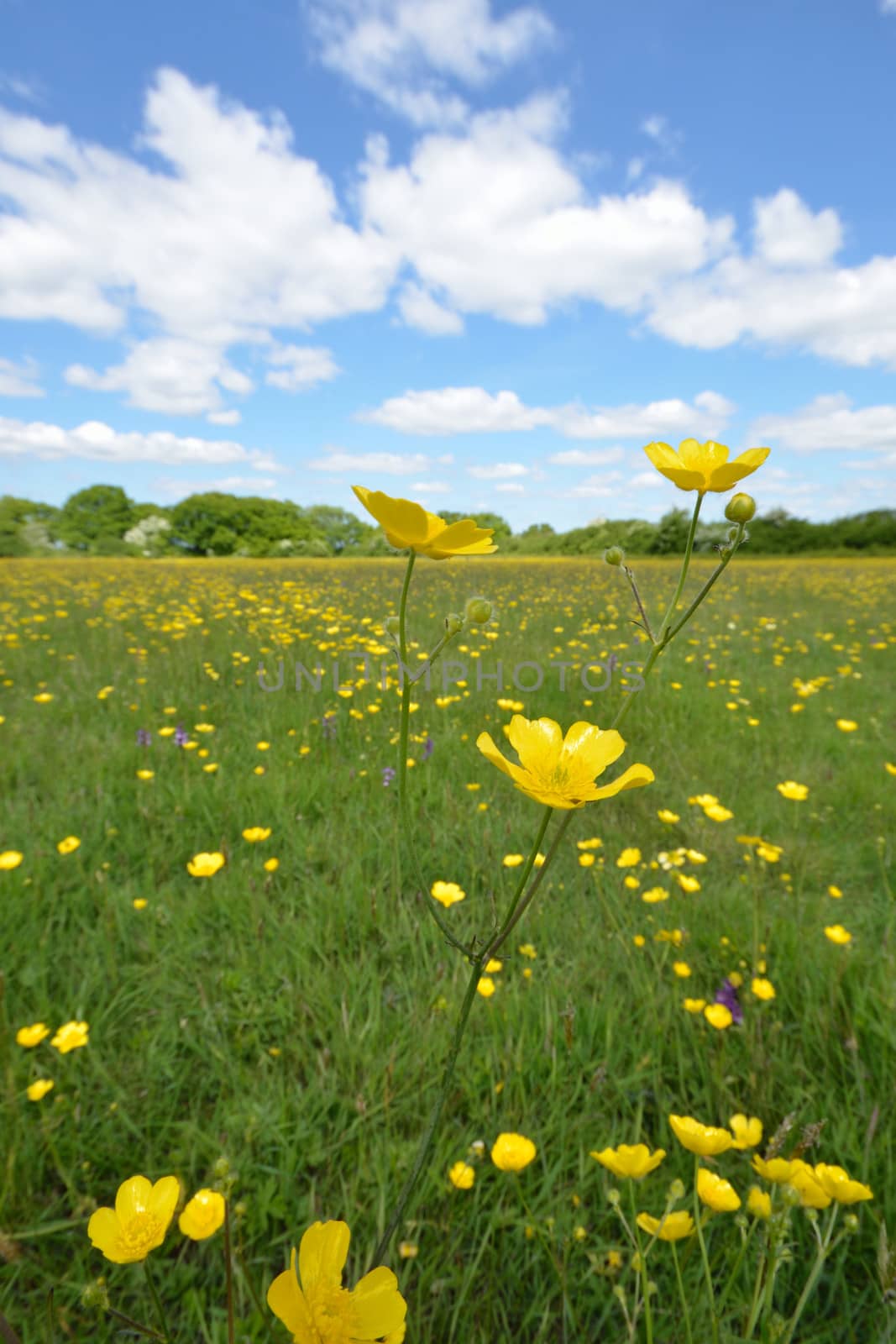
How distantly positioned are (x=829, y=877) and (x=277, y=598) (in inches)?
194

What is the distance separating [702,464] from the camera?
78 cm

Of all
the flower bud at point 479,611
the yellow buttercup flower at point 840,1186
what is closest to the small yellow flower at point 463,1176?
the yellow buttercup flower at point 840,1186

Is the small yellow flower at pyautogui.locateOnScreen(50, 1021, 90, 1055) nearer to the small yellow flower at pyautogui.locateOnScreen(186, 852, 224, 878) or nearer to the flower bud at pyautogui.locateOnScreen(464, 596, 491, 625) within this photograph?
the small yellow flower at pyautogui.locateOnScreen(186, 852, 224, 878)

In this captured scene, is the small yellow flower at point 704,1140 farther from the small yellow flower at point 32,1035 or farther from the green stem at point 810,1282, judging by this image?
the small yellow flower at point 32,1035

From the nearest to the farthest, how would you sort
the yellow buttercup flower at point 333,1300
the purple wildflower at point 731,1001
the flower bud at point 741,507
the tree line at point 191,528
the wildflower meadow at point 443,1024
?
the yellow buttercup flower at point 333,1300 < the flower bud at point 741,507 < the wildflower meadow at point 443,1024 < the purple wildflower at point 731,1001 < the tree line at point 191,528

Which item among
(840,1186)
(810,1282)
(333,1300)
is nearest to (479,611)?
(333,1300)

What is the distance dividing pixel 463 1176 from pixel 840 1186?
0.59 metres

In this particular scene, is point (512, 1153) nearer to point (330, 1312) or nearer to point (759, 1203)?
point (759, 1203)

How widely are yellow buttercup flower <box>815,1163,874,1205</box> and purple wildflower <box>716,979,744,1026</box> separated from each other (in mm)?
577

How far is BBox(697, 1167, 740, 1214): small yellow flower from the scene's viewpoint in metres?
0.80

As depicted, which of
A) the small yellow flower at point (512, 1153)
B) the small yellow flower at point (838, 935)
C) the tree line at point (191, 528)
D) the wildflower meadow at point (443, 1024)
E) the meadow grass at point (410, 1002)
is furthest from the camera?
the tree line at point (191, 528)

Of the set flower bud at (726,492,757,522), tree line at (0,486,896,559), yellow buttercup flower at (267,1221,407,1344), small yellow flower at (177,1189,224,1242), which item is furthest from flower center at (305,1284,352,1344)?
tree line at (0,486,896,559)

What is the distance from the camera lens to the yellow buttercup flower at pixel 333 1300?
506 mm

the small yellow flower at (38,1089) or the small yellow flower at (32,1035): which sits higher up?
the small yellow flower at (32,1035)
